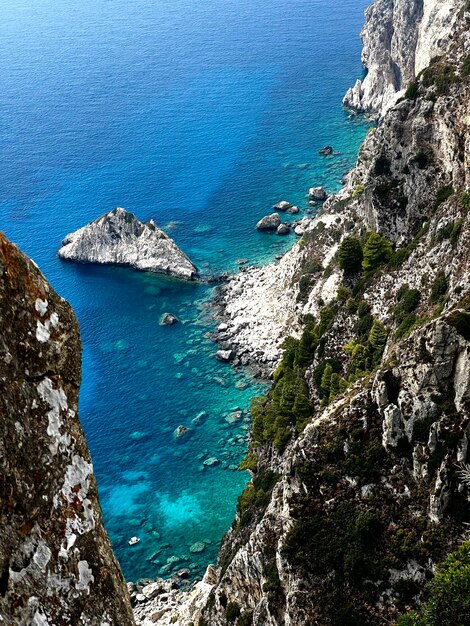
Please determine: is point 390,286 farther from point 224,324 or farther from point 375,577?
point 224,324

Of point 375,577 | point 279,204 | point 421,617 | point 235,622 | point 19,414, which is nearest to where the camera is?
point 19,414

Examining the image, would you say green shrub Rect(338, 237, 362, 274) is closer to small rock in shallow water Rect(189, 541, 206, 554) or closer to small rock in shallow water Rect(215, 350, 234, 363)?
small rock in shallow water Rect(215, 350, 234, 363)

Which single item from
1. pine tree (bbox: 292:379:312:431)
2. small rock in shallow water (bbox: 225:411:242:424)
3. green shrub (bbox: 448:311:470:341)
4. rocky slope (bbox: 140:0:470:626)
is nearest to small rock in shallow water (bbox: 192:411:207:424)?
small rock in shallow water (bbox: 225:411:242:424)

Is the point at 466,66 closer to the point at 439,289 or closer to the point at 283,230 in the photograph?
the point at 439,289

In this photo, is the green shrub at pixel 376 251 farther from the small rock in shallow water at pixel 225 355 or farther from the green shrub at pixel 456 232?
the small rock in shallow water at pixel 225 355

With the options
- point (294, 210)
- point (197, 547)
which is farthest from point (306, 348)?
point (294, 210)

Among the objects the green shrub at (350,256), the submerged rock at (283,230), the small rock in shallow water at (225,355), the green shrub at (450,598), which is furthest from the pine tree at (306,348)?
the submerged rock at (283,230)

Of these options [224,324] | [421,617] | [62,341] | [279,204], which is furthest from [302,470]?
[279,204]
